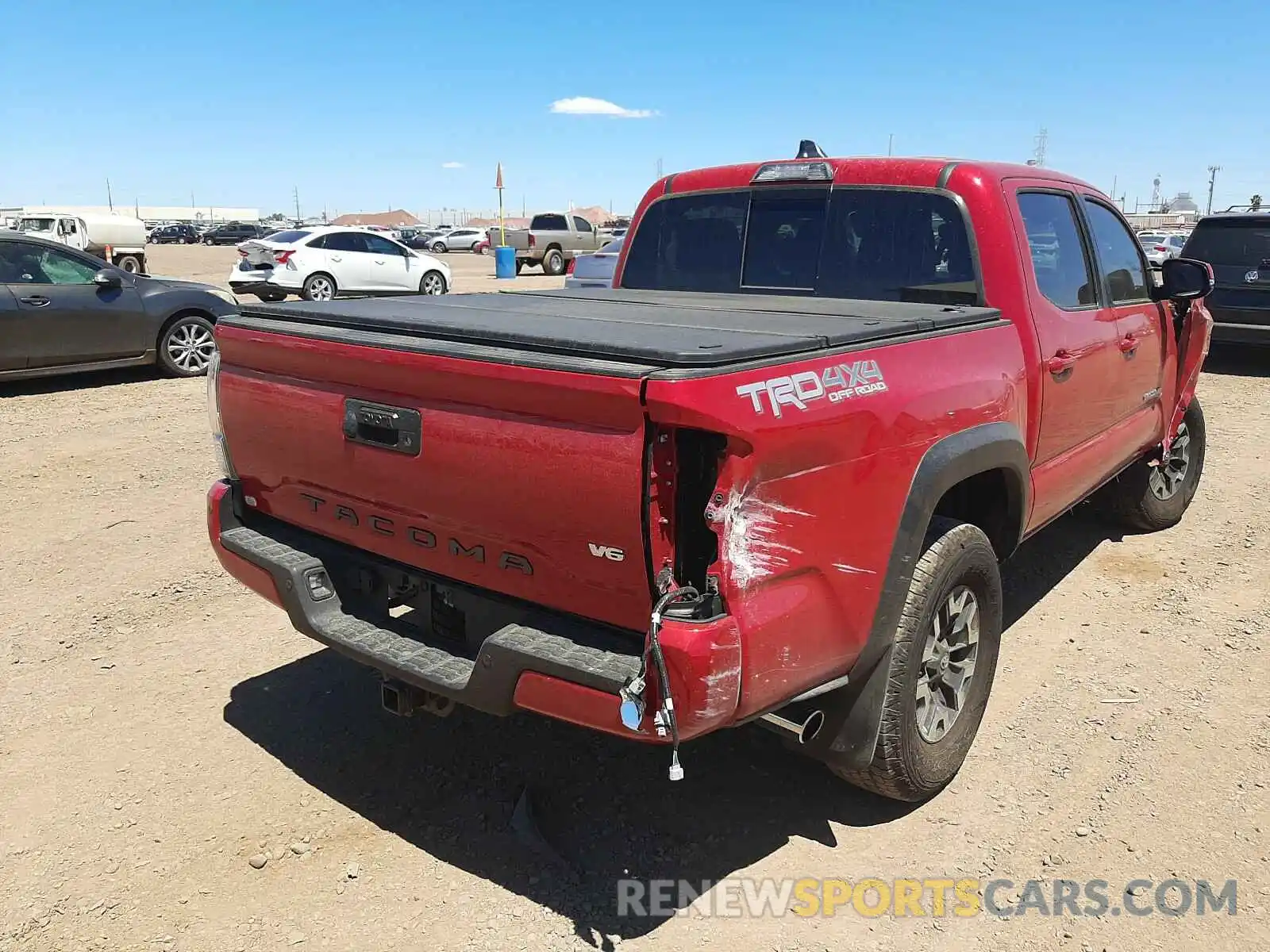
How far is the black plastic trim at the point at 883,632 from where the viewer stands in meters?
2.73

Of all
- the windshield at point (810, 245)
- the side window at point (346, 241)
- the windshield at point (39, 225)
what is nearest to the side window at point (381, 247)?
the side window at point (346, 241)

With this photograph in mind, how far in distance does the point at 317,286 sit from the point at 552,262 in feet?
47.4

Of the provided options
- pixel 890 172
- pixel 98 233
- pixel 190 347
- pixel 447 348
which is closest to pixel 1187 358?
pixel 890 172

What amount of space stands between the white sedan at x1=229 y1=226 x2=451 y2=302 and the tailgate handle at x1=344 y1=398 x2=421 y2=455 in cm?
1561

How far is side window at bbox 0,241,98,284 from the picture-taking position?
9328 mm

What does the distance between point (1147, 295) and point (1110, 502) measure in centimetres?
149

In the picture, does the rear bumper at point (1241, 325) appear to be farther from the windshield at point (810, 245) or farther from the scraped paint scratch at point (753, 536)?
the scraped paint scratch at point (753, 536)

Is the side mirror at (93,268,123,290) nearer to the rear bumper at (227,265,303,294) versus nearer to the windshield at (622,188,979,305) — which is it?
the windshield at (622,188,979,305)

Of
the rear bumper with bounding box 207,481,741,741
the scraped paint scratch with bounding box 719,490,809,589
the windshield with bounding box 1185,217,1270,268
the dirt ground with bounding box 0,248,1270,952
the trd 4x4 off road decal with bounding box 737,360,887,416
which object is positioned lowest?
the dirt ground with bounding box 0,248,1270,952

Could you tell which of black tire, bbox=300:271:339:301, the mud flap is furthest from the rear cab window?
the mud flap

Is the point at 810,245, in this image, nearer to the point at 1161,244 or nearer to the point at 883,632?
the point at 883,632

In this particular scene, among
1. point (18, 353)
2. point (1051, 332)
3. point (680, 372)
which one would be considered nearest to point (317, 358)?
point (680, 372)

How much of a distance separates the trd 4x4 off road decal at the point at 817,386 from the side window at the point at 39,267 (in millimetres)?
9406

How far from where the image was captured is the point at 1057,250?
4.12 meters
